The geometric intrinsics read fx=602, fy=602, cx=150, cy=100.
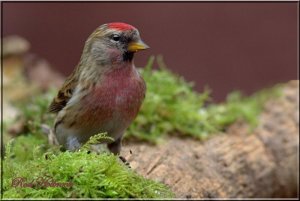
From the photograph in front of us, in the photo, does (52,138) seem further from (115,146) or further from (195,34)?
(195,34)

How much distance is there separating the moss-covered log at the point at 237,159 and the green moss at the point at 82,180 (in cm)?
77

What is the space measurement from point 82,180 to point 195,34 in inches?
230

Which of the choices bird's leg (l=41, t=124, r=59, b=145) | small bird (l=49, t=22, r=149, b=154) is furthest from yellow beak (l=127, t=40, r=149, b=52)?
bird's leg (l=41, t=124, r=59, b=145)

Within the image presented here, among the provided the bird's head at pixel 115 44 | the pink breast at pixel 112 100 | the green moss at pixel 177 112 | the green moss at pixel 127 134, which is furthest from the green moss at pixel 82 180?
the green moss at pixel 177 112

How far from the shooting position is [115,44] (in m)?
3.10

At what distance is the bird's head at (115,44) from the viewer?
9.97ft

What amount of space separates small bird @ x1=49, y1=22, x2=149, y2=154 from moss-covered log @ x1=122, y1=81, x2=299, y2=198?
227mm

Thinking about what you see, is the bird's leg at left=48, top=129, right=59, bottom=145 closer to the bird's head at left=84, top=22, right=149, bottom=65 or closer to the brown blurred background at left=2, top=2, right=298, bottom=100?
the bird's head at left=84, top=22, right=149, bottom=65

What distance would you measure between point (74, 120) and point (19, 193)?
1.13 m

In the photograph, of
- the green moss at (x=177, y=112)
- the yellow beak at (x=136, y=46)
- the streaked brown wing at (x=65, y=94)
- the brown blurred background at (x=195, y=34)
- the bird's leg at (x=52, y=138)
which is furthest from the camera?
the brown blurred background at (x=195, y=34)

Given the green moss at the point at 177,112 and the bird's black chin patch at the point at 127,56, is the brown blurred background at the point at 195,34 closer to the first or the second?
the green moss at the point at 177,112

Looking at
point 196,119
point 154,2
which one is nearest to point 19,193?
point 196,119

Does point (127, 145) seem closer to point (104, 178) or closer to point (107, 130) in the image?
point (107, 130)

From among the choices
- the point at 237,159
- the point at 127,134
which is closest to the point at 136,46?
the point at 127,134
